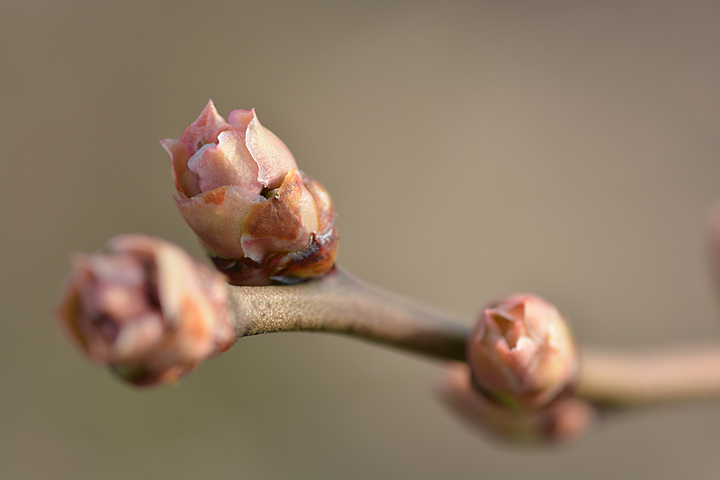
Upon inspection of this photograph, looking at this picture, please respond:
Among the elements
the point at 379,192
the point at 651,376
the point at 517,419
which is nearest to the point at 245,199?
the point at 517,419

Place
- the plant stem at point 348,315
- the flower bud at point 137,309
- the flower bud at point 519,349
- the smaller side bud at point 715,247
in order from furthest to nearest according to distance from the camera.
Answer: the smaller side bud at point 715,247, the flower bud at point 519,349, the plant stem at point 348,315, the flower bud at point 137,309

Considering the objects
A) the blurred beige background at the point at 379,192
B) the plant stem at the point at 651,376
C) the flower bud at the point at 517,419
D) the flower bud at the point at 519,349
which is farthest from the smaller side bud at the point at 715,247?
the blurred beige background at the point at 379,192

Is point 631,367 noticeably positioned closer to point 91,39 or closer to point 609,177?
point 609,177

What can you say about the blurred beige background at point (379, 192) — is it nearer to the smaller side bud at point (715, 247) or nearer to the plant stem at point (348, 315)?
the smaller side bud at point (715, 247)

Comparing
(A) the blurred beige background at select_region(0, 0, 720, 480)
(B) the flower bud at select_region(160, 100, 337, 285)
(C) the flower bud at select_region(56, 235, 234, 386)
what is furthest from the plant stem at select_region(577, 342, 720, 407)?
(A) the blurred beige background at select_region(0, 0, 720, 480)

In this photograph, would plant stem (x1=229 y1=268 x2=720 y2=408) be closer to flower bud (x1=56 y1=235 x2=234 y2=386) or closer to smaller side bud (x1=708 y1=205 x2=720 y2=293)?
flower bud (x1=56 y1=235 x2=234 y2=386)

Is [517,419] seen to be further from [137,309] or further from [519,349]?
[137,309]

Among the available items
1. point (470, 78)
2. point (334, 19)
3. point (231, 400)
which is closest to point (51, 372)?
point (231, 400)
